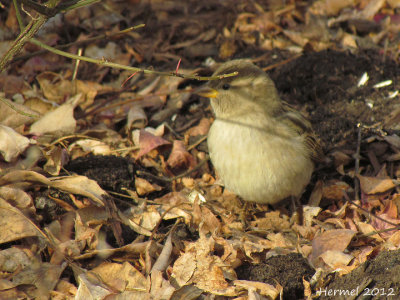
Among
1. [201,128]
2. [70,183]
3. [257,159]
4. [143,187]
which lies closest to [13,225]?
[70,183]

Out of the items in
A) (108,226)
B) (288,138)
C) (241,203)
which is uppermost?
(288,138)

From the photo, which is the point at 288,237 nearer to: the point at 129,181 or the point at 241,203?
the point at 241,203

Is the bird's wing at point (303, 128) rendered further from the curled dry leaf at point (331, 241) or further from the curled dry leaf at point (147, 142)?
the curled dry leaf at point (147, 142)

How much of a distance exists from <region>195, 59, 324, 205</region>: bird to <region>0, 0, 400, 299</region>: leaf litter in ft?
1.27

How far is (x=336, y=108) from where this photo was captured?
5.98m

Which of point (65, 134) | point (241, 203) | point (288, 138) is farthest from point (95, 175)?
point (288, 138)

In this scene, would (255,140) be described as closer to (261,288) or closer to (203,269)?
(203,269)

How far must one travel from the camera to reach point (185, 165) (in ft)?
18.4

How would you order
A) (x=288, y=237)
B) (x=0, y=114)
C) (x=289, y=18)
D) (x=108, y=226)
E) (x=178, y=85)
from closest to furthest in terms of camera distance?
(x=108, y=226), (x=288, y=237), (x=0, y=114), (x=178, y=85), (x=289, y=18)

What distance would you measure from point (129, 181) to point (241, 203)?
1.16 m

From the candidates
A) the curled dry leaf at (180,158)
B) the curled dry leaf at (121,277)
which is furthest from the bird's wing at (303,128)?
the curled dry leaf at (121,277)

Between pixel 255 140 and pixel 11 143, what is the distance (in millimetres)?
2160

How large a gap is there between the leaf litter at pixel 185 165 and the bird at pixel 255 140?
388 millimetres

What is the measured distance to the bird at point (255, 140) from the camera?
470cm
